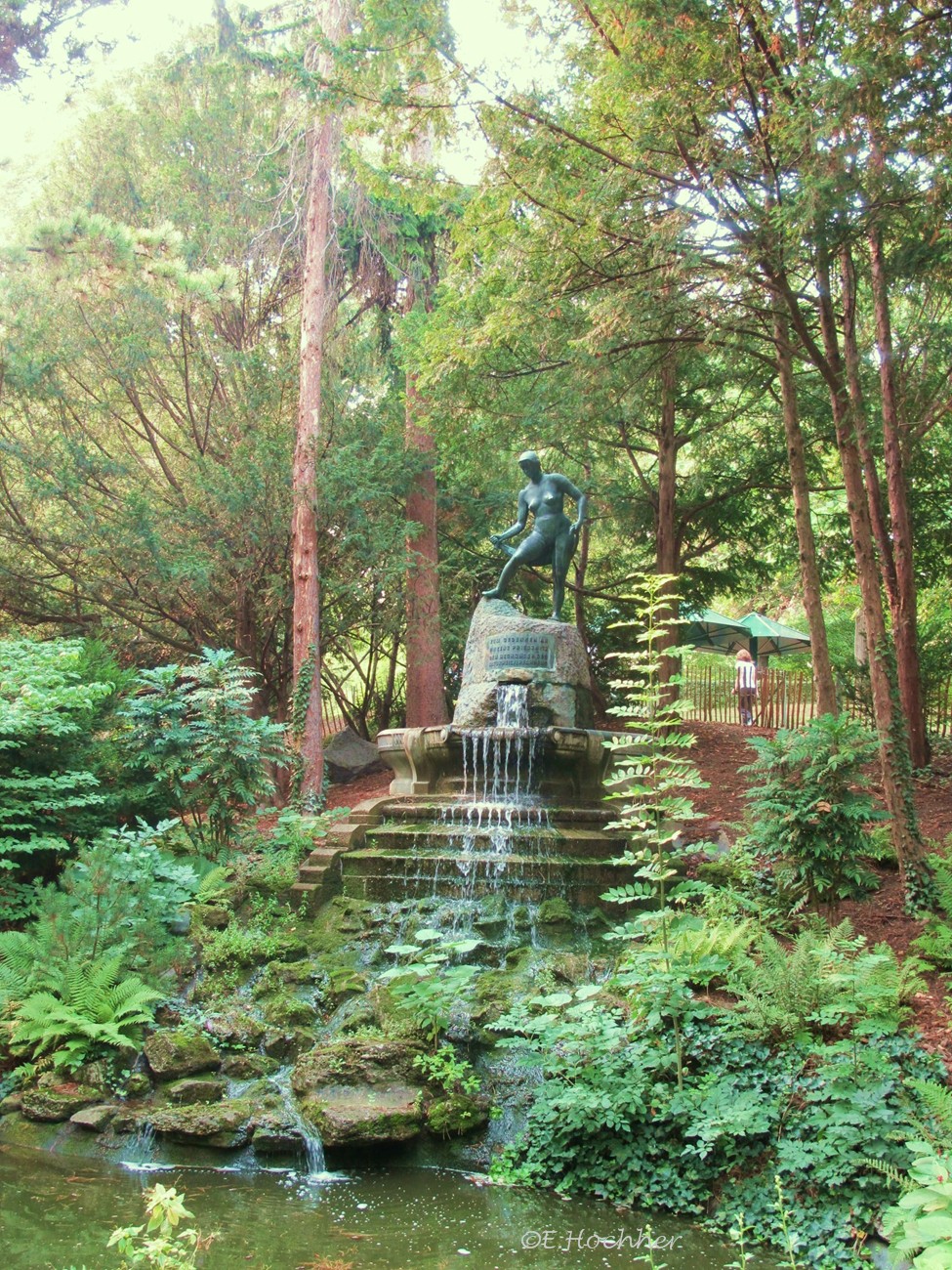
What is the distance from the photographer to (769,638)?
23.5 meters

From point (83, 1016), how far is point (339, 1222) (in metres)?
2.41

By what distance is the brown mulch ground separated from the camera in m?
5.39

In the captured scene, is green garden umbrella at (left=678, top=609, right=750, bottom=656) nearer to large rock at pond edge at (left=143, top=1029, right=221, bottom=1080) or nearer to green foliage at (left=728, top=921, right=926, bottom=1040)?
green foliage at (left=728, top=921, right=926, bottom=1040)

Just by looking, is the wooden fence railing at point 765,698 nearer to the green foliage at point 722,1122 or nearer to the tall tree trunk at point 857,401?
the tall tree trunk at point 857,401

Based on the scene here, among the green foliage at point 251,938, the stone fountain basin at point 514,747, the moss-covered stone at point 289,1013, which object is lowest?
the moss-covered stone at point 289,1013

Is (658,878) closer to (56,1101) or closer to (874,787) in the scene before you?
(56,1101)

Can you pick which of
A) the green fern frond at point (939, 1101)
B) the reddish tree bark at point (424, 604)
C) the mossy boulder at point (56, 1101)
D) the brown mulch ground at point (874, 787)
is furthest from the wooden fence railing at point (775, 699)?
the mossy boulder at point (56, 1101)

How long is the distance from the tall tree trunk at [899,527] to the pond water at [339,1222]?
20.3 feet

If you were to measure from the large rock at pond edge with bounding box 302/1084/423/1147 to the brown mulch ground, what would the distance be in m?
2.28

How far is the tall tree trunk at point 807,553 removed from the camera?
27.7 ft

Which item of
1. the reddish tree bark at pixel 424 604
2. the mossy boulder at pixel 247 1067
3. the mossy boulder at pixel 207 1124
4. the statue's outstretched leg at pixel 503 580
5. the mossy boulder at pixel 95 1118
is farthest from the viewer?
the reddish tree bark at pixel 424 604

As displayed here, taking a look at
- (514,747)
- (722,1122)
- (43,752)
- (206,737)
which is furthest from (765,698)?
(722,1122)

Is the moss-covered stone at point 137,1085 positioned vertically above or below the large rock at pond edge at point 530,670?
below

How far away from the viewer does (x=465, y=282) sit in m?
9.57
